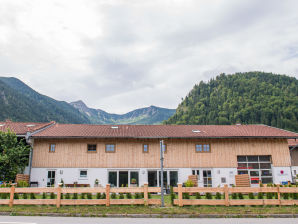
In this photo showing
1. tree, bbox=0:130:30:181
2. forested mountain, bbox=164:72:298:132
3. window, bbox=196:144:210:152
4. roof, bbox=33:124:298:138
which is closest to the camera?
tree, bbox=0:130:30:181

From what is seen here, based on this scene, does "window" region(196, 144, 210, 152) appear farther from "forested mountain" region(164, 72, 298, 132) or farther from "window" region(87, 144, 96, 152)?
"forested mountain" region(164, 72, 298, 132)

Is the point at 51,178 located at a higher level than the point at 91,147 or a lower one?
lower

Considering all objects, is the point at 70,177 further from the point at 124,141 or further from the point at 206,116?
the point at 206,116

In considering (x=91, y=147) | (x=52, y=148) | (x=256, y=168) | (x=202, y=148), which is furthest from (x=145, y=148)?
(x=256, y=168)

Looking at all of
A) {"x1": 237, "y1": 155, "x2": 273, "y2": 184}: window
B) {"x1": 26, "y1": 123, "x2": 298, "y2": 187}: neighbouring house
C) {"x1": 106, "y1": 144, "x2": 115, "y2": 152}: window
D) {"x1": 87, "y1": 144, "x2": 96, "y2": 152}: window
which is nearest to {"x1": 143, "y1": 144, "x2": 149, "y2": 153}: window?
{"x1": 26, "y1": 123, "x2": 298, "y2": 187}: neighbouring house

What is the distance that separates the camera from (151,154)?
838 inches

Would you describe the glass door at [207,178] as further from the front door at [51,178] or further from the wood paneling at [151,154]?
the front door at [51,178]

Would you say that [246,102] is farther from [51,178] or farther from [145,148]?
[51,178]

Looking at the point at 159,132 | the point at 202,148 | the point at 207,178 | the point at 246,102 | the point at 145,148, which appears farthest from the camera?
the point at 246,102

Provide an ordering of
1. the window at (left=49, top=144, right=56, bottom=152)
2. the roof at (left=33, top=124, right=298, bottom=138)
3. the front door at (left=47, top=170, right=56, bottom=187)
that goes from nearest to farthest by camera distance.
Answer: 1. the front door at (left=47, top=170, right=56, bottom=187)
2. the window at (left=49, top=144, right=56, bottom=152)
3. the roof at (left=33, top=124, right=298, bottom=138)

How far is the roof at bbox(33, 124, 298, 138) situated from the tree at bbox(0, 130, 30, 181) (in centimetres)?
155

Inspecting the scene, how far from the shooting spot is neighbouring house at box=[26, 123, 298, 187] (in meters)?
20.6

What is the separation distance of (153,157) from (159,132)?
2.54m

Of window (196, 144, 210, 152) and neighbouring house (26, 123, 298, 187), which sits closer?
neighbouring house (26, 123, 298, 187)
